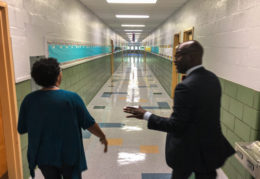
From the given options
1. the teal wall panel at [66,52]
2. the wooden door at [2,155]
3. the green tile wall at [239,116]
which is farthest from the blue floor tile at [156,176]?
the teal wall panel at [66,52]

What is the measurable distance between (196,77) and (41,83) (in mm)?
989

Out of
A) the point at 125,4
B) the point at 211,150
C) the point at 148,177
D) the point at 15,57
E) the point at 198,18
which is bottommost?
the point at 148,177

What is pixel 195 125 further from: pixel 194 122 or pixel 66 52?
pixel 66 52

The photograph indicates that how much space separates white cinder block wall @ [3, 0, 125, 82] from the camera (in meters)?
2.23

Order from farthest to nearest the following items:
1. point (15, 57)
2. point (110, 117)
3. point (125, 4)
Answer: point (125, 4) → point (110, 117) → point (15, 57)

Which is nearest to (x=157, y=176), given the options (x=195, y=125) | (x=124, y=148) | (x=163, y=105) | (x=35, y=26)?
(x=124, y=148)

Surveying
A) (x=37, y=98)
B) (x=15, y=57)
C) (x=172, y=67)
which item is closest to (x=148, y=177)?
(x=37, y=98)

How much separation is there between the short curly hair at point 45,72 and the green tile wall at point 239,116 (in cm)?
175

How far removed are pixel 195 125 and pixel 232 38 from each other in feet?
5.52

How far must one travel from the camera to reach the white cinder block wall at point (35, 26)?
2.23 m

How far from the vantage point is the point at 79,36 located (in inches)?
202

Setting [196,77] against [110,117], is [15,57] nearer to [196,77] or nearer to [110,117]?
[196,77]

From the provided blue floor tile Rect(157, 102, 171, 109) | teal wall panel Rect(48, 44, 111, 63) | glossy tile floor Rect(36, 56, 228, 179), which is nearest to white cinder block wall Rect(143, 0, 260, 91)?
glossy tile floor Rect(36, 56, 228, 179)

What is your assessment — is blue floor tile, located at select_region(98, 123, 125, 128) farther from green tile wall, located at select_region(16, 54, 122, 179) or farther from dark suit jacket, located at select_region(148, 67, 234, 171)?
dark suit jacket, located at select_region(148, 67, 234, 171)
